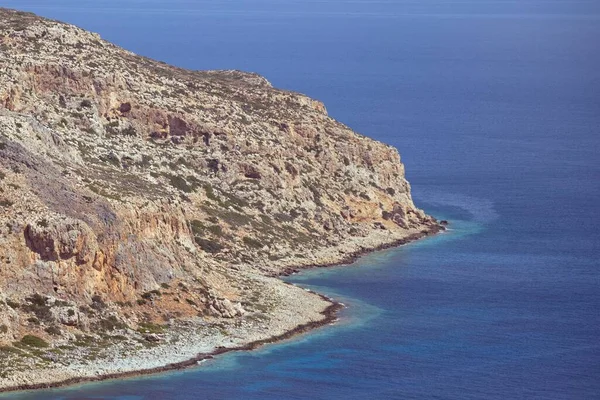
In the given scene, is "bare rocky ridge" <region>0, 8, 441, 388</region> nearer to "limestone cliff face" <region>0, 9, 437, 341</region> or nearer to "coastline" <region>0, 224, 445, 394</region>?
"limestone cliff face" <region>0, 9, 437, 341</region>

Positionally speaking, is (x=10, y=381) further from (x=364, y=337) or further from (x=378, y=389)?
(x=364, y=337)

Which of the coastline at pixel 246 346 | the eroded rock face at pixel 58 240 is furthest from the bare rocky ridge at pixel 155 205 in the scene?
the coastline at pixel 246 346

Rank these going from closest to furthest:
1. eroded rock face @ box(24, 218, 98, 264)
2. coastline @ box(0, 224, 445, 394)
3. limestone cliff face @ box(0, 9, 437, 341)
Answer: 1. coastline @ box(0, 224, 445, 394)
2. eroded rock face @ box(24, 218, 98, 264)
3. limestone cliff face @ box(0, 9, 437, 341)

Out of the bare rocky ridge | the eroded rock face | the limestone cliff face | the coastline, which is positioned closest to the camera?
the coastline

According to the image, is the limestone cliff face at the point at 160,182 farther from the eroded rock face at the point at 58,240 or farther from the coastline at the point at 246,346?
the coastline at the point at 246,346

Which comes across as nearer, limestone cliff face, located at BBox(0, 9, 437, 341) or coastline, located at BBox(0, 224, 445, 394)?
coastline, located at BBox(0, 224, 445, 394)

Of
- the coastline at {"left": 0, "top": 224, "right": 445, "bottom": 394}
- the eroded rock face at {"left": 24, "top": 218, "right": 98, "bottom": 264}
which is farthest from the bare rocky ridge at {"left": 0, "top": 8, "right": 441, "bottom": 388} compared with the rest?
the coastline at {"left": 0, "top": 224, "right": 445, "bottom": 394}

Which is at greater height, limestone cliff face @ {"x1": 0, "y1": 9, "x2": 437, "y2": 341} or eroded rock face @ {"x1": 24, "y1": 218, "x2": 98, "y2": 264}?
limestone cliff face @ {"x1": 0, "y1": 9, "x2": 437, "y2": 341}

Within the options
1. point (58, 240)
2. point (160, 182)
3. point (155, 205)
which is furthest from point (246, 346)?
point (160, 182)
